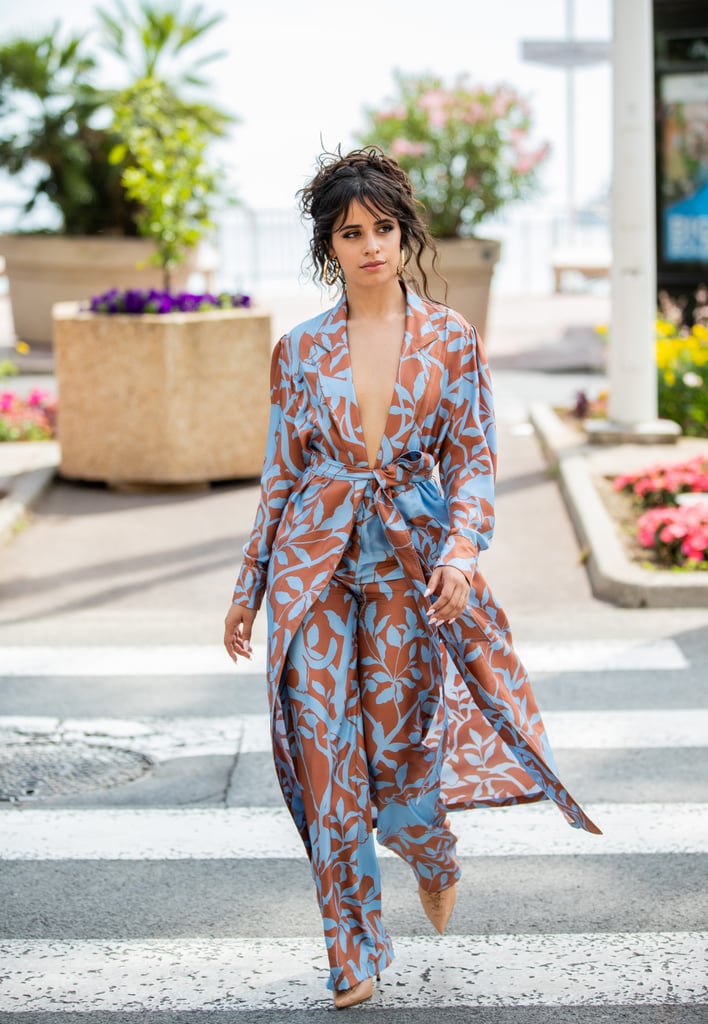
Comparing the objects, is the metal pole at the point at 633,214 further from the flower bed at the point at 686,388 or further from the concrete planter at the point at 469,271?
the concrete planter at the point at 469,271


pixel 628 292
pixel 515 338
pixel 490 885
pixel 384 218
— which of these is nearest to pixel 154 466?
pixel 628 292

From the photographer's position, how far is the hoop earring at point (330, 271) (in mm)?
3959

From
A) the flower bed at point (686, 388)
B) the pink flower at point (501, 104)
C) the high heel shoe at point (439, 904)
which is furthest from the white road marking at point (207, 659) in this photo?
the pink flower at point (501, 104)

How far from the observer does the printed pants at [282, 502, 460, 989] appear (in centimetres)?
375

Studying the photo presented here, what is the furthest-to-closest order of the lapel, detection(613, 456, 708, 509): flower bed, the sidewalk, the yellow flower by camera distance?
1. the yellow flower
2. detection(613, 456, 708, 509): flower bed
3. the sidewalk
4. the lapel

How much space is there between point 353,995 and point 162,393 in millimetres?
7034

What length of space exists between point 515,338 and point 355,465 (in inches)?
593

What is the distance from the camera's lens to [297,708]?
378 centimetres

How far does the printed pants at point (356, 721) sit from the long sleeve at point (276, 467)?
0.22 metres

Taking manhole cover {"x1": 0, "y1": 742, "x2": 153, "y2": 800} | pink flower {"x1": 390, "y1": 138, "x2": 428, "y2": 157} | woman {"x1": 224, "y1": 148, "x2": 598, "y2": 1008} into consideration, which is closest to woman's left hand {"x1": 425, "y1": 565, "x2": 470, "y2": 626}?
woman {"x1": 224, "y1": 148, "x2": 598, "y2": 1008}

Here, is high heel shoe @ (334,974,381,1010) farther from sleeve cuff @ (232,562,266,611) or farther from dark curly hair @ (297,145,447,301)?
dark curly hair @ (297,145,447,301)

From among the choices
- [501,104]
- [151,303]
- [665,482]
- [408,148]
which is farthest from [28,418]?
[501,104]

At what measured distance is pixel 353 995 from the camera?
3.81m

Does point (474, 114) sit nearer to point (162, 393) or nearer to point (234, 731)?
point (162, 393)
